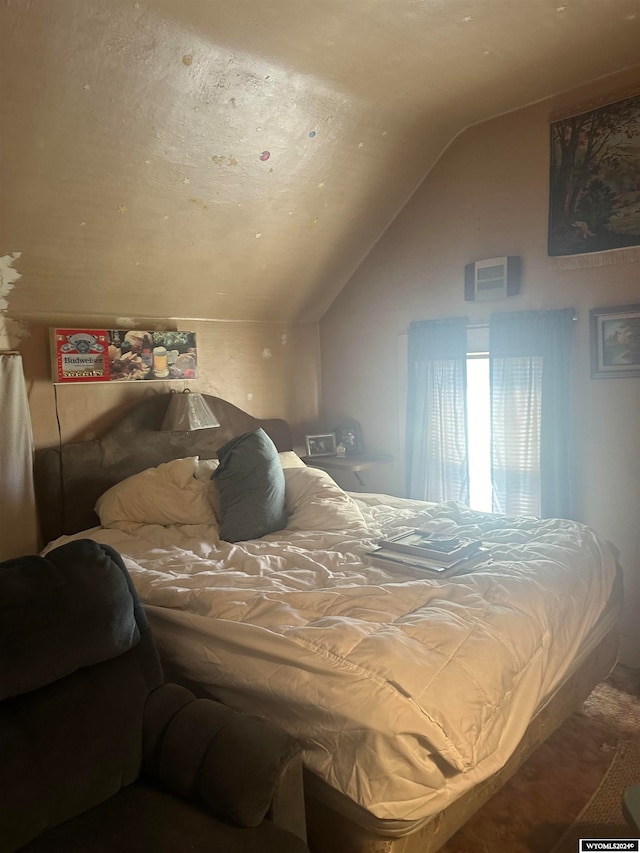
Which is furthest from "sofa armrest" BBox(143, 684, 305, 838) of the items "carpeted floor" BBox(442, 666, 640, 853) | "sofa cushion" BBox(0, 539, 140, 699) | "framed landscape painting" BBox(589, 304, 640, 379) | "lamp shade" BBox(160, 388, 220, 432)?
"framed landscape painting" BBox(589, 304, 640, 379)

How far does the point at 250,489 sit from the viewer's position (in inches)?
116

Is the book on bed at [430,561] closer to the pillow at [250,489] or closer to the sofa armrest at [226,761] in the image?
the pillow at [250,489]

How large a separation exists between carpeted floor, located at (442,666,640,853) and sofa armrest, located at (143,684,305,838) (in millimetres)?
840

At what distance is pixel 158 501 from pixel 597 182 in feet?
8.98

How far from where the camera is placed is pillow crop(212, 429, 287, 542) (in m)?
2.86

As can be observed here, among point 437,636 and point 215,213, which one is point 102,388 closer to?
point 215,213

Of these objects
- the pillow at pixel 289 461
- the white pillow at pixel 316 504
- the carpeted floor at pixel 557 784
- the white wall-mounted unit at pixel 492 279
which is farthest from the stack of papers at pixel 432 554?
the white wall-mounted unit at pixel 492 279

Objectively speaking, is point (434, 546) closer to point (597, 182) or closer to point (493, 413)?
point (493, 413)

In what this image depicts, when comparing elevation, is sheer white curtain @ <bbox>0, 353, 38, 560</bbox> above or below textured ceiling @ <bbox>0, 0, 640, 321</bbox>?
below

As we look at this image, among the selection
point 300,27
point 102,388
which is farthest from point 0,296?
point 300,27

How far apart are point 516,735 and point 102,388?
270 centimetres

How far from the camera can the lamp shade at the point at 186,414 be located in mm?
3449

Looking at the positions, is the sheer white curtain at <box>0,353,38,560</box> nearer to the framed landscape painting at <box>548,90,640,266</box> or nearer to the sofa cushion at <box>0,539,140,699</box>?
the sofa cushion at <box>0,539,140,699</box>

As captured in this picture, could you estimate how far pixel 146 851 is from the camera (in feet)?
4.29
